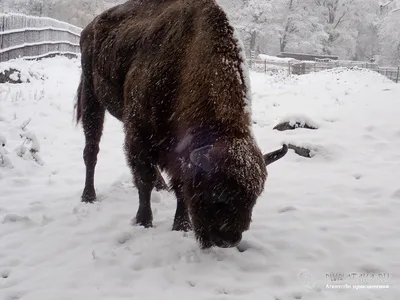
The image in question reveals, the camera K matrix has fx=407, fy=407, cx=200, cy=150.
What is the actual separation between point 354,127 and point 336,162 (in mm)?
2047

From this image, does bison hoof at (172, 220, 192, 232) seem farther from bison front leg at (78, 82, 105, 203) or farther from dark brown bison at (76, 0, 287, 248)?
bison front leg at (78, 82, 105, 203)

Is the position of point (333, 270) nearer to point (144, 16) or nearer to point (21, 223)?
point (21, 223)

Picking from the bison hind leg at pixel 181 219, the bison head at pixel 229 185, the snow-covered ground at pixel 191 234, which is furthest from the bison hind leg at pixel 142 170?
the bison head at pixel 229 185

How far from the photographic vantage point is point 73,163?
247 inches

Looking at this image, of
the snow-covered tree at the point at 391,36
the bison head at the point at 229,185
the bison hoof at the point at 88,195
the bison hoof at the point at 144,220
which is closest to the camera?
the bison head at the point at 229,185

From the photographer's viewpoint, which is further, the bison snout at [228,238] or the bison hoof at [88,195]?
the bison hoof at [88,195]

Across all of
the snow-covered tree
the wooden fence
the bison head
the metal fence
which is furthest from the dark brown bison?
the snow-covered tree

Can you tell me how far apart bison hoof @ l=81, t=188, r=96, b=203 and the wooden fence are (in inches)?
384

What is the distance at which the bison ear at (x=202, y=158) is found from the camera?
2979mm

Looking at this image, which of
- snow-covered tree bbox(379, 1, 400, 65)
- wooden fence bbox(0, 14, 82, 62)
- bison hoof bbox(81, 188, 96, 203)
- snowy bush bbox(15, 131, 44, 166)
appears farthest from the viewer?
snow-covered tree bbox(379, 1, 400, 65)

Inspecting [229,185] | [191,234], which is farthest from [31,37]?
[229,185]

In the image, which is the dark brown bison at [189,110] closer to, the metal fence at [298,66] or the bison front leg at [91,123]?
the bison front leg at [91,123]

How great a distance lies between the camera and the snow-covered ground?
3.01 m

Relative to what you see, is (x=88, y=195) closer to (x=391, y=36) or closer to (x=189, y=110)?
(x=189, y=110)
